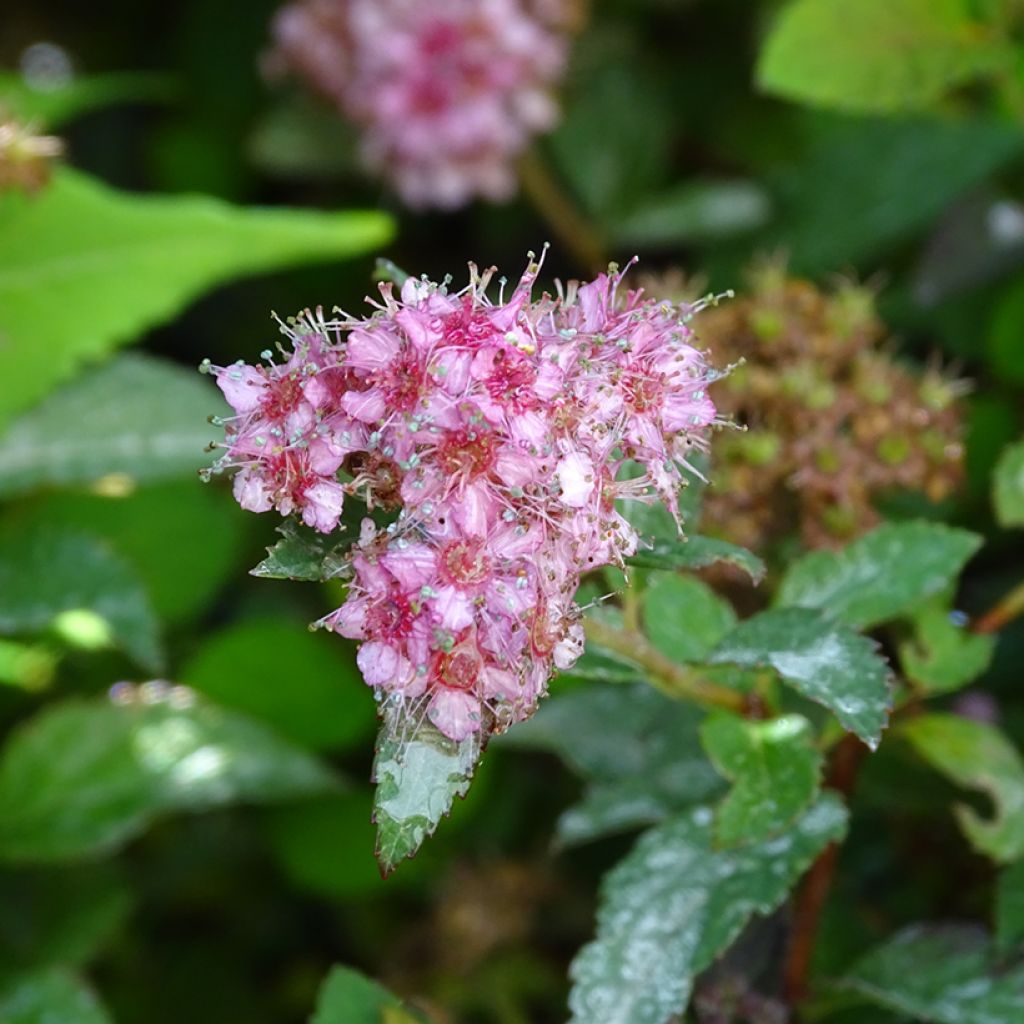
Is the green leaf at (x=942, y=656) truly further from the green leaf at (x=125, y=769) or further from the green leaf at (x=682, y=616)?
the green leaf at (x=125, y=769)

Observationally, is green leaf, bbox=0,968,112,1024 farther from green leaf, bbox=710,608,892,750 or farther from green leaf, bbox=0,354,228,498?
green leaf, bbox=710,608,892,750

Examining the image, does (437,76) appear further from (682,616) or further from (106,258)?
(682,616)

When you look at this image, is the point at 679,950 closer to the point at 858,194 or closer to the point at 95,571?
the point at 95,571

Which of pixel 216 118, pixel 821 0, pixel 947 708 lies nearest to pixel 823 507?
pixel 947 708

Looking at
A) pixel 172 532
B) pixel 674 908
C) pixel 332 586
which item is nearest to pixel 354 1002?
pixel 674 908

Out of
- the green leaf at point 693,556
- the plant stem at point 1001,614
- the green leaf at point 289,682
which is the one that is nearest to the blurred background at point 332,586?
the green leaf at point 289,682

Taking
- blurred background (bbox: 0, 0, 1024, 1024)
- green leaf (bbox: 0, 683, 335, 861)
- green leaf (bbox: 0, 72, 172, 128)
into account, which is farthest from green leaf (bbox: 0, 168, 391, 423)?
green leaf (bbox: 0, 683, 335, 861)

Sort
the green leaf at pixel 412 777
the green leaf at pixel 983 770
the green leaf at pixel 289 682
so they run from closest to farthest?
1. the green leaf at pixel 412 777
2. the green leaf at pixel 983 770
3. the green leaf at pixel 289 682
